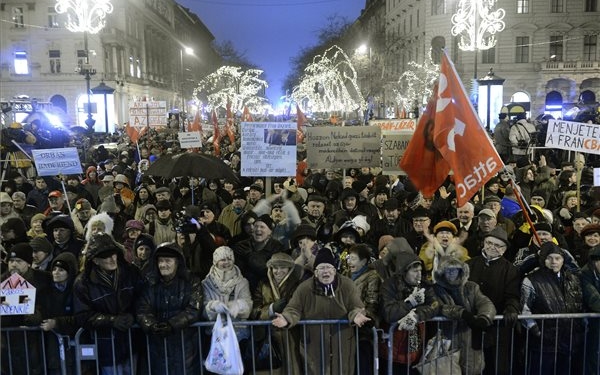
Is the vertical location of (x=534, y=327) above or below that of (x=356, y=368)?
above

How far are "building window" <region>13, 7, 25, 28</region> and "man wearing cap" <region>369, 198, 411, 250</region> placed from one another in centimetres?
5912

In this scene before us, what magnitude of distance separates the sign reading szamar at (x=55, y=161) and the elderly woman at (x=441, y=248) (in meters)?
5.89

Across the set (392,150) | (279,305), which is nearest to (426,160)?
(279,305)

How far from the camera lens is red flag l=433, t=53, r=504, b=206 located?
5672mm

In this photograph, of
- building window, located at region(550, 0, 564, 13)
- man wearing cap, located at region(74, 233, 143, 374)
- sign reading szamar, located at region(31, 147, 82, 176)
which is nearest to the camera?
man wearing cap, located at region(74, 233, 143, 374)

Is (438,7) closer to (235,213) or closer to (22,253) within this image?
(235,213)

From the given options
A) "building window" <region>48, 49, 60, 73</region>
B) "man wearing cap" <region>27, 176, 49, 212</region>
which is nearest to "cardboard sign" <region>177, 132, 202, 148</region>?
"man wearing cap" <region>27, 176, 49, 212</region>

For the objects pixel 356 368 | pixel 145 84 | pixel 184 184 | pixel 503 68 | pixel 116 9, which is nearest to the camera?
pixel 356 368

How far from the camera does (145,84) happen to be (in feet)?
235

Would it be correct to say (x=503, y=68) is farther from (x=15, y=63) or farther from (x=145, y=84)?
(x=15, y=63)

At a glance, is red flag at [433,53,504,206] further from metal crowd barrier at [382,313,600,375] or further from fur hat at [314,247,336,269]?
fur hat at [314,247,336,269]

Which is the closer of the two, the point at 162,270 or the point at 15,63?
the point at 162,270

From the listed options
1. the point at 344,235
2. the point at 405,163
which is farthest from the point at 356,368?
the point at 405,163

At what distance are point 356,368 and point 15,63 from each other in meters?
61.2
